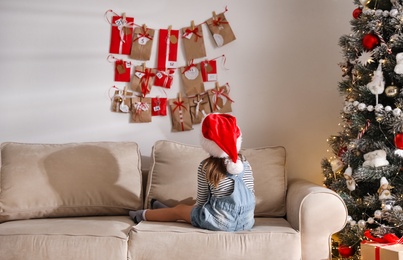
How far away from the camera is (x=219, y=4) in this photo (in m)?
3.56

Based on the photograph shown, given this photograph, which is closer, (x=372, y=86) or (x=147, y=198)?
(x=372, y=86)

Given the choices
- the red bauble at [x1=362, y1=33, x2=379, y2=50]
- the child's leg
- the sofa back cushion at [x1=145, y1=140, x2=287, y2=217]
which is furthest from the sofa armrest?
the red bauble at [x1=362, y1=33, x2=379, y2=50]

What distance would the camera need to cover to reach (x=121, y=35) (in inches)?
139

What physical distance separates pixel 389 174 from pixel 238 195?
84 cm

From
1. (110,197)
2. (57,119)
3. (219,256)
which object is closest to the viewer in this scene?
(219,256)

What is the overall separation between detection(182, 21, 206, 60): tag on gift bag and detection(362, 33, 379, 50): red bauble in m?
1.22

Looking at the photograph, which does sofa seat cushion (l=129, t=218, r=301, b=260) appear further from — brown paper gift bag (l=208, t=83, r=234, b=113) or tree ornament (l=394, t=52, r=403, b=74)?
brown paper gift bag (l=208, t=83, r=234, b=113)

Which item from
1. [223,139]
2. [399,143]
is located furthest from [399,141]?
[223,139]

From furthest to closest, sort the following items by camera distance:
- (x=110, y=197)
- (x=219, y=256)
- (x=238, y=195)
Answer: (x=110, y=197) < (x=238, y=195) < (x=219, y=256)

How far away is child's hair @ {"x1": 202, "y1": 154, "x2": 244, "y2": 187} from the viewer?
8.34ft

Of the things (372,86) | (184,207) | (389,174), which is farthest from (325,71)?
(184,207)

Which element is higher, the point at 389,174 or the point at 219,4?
the point at 219,4

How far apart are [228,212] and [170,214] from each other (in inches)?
15.0

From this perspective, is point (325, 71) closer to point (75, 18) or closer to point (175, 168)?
point (175, 168)
